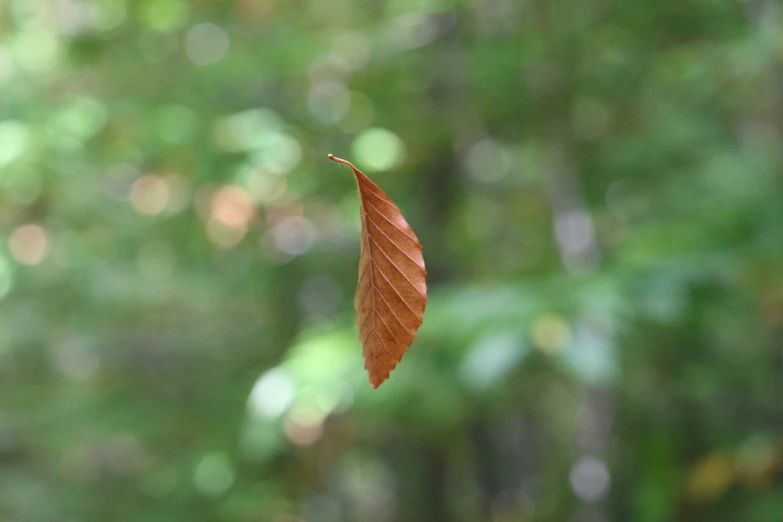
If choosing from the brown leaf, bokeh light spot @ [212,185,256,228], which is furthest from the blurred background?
the brown leaf

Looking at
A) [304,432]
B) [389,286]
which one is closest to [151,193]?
[304,432]

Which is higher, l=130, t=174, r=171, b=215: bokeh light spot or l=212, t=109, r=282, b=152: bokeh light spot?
l=212, t=109, r=282, b=152: bokeh light spot

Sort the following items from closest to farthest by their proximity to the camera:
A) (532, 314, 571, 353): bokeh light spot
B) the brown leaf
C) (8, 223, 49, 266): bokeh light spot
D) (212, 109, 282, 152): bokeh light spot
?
the brown leaf, (532, 314, 571, 353): bokeh light spot, (212, 109, 282, 152): bokeh light spot, (8, 223, 49, 266): bokeh light spot

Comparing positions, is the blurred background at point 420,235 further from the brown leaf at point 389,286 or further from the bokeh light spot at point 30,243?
the brown leaf at point 389,286

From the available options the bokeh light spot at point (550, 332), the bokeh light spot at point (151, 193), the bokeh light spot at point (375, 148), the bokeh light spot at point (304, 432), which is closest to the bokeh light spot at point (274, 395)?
the bokeh light spot at point (550, 332)

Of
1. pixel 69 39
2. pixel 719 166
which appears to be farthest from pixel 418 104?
pixel 719 166

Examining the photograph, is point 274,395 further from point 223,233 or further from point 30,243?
point 30,243

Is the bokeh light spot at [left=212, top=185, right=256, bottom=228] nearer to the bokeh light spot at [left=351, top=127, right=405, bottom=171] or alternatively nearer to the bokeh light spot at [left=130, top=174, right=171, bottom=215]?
the bokeh light spot at [left=130, top=174, right=171, bottom=215]
